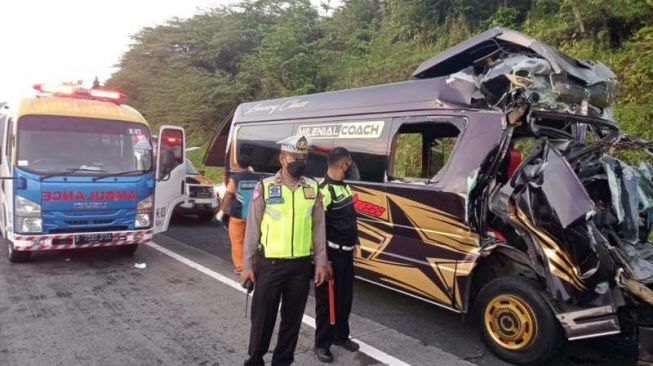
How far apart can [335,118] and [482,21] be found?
883 cm

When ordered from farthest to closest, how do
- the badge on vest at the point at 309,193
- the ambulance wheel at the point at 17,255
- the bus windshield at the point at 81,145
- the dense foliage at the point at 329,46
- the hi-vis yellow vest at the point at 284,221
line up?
the dense foliage at the point at 329,46 < the ambulance wheel at the point at 17,255 < the bus windshield at the point at 81,145 < the badge on vest at the point at 309,193 < the hi-vis yellow vest at the point at 284,221

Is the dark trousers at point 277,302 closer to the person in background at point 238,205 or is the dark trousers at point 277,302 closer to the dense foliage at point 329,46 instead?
the person in background at point 238,205

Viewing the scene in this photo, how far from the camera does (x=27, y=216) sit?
600 centimetres

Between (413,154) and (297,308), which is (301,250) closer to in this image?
(297,308)

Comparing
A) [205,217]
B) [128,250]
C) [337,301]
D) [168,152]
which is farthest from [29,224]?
[205,217]

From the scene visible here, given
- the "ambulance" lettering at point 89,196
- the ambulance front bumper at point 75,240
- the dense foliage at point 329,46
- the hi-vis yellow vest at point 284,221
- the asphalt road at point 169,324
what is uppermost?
the dense foliage at point 329,46

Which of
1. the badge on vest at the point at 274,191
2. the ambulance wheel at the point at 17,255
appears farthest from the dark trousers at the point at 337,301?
the ambulance wheel at the point at 17,255

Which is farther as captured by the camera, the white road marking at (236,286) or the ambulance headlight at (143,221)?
the ambulance headlight at (143,221)

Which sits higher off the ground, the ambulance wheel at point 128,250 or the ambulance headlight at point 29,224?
the ambulance headlight at point 29,224

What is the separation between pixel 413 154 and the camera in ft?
19.4

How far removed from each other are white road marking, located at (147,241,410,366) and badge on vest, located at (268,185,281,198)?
1.59m

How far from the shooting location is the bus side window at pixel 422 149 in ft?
15.5

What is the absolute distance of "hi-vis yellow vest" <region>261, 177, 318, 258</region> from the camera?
319 centimetres

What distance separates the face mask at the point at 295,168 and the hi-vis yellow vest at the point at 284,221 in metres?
0.10
